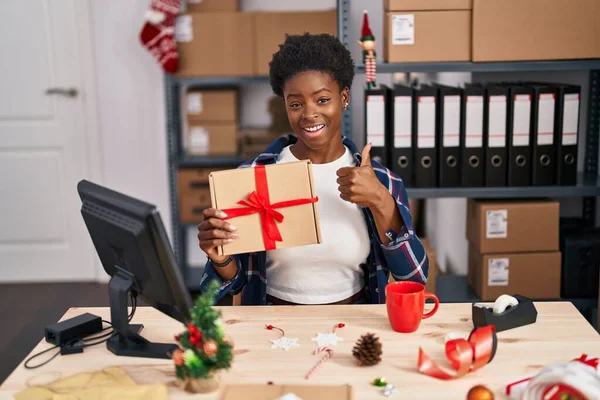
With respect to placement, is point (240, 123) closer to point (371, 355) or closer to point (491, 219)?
point (491, 219)

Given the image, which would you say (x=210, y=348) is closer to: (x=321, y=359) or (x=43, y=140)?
(x=321, y=359)

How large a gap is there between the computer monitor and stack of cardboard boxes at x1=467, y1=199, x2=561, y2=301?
167cm

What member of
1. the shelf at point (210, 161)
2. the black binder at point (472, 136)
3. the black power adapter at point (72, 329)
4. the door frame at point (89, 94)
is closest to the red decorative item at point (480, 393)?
the black power adapter at point (72, 329)

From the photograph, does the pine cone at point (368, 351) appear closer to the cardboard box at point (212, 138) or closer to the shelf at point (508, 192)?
the shelf at point (508, 192)

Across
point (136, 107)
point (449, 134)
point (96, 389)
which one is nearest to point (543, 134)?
point (449, 134)

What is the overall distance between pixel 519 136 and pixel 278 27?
1.39 m

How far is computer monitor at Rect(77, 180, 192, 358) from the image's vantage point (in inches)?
52.1

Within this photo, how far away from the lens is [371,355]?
135 cm

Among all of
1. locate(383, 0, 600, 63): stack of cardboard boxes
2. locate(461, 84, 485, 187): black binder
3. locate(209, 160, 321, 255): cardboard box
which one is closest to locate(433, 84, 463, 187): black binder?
locate(461, 84, 485, 187): black binder

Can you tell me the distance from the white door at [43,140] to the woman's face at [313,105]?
8.55 feet

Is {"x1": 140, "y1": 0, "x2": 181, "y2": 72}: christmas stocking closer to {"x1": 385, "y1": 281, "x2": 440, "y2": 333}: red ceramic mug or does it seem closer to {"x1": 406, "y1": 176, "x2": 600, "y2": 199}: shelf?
{"x1": 406, "y1": 176, "x2": 600, "y2": 199}: shelf

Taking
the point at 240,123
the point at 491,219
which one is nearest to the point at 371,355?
the point at 491,219

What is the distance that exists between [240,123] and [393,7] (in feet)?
5.53

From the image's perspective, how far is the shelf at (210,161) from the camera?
3.81m
